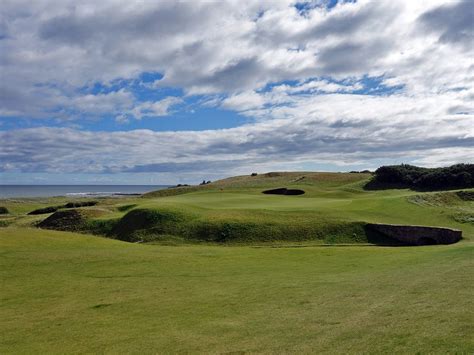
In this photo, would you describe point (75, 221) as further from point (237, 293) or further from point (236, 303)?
point (236, 303)

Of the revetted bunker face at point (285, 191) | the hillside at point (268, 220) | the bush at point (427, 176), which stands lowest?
the hillside at point (268, 220)

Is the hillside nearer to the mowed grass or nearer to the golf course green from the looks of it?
the golf course green

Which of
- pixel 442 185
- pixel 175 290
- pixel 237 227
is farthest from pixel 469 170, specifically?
pixel 175 290

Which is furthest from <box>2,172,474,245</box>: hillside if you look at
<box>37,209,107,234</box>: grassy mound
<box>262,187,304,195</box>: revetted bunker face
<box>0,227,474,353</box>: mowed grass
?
<box>262,187,304,195</box>: revetted bunker face

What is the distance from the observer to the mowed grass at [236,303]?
12.1 m

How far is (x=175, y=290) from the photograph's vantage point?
20.5 meters

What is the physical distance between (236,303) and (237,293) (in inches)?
70.2

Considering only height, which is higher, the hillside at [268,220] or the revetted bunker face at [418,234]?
the hillside at [268,220]

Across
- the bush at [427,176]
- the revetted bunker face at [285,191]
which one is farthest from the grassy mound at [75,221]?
the bush at [427,176]

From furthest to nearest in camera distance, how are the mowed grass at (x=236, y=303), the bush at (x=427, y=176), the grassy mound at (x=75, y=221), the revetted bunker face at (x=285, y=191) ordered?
the revetted bunker face at (x=285, y=191)
the bush at (x=427, y=176)
the grassy mound at (x=75, y=221)
the mowed grass at (x=236, y=303)

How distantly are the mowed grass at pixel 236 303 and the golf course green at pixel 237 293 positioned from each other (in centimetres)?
6

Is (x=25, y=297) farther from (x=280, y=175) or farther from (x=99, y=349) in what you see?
(x=280, y=175)

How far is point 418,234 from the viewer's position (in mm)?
42125

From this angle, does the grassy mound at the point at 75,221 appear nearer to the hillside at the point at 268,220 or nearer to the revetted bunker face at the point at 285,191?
the hillside at the point at 268,220
